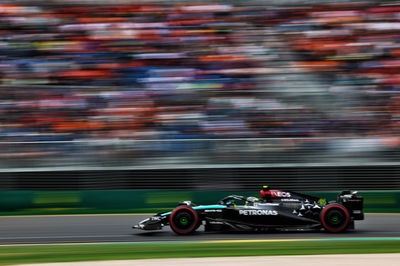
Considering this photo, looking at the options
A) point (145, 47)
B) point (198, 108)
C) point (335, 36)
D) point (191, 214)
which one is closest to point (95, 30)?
point (145, 47)

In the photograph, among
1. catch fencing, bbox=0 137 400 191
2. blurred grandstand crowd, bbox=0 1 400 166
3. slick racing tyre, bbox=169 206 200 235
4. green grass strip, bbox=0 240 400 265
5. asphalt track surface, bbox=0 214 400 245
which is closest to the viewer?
green grass strip, bbox=0 240 400 265

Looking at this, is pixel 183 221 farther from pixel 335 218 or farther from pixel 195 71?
pixel 195 71

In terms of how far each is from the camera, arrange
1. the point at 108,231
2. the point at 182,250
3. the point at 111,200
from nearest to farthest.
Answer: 1. the point at 182,250
2. the point at 108,231
3. the point at 111,200

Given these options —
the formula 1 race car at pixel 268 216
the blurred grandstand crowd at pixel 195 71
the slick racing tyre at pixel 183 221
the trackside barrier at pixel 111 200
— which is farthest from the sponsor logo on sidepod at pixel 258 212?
the blurred grandstand crowd at pixel 195 71

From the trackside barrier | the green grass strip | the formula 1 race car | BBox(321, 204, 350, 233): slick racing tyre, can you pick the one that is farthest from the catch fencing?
the green grass strip

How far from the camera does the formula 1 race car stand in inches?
335

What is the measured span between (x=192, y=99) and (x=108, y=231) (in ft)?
13.4

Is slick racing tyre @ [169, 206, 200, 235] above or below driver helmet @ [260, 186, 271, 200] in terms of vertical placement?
below

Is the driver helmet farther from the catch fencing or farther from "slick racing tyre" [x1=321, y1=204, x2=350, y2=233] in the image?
the catch fencing

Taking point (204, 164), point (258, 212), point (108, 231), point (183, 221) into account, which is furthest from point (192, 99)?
point (258, 212)

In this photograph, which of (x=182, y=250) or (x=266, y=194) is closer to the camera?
(x=182, y=250)

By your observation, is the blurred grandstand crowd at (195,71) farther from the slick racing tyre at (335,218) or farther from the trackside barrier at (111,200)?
the slick racing tyre at (335,218)

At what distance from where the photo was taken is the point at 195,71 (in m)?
13.2

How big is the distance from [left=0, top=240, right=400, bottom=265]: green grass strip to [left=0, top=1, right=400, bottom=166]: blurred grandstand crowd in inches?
163
